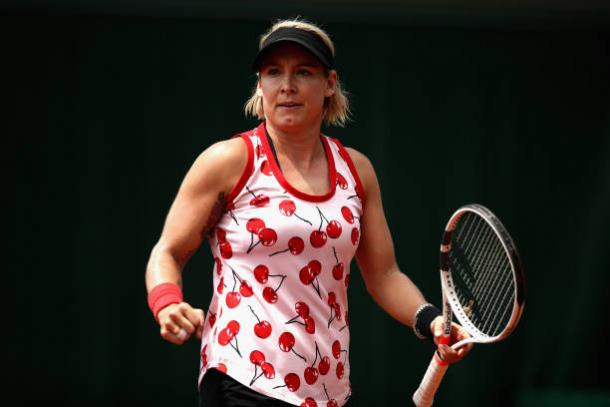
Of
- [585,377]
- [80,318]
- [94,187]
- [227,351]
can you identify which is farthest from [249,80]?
[227,351]

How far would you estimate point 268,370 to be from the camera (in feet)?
7.97

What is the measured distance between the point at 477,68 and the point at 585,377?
6.12ft

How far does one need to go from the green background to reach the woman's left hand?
262cm

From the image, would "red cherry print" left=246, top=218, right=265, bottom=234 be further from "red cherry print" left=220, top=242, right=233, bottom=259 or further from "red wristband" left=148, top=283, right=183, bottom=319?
"red wristband" left=148, top=283, right=183, bottom=319

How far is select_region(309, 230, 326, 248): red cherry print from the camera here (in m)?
2.48

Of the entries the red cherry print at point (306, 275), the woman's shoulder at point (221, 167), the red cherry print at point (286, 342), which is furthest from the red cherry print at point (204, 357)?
the woman's shoulder at point (221, 167)

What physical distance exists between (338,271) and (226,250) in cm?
31

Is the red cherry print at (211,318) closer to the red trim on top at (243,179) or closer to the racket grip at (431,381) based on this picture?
the red trim on top at (243,179)

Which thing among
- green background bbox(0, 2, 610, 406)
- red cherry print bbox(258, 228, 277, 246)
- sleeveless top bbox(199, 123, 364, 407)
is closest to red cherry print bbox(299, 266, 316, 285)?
sleeveless top bbox(199, 123, 364, 407)

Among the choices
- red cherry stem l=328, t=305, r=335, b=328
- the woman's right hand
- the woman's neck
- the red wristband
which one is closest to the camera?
the woman's right hand

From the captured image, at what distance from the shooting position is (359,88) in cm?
530

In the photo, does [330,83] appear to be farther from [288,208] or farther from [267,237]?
[267,237]

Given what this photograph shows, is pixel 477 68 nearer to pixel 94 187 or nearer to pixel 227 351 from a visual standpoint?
pixel 94 187

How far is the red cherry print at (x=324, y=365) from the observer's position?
250 centimetres
